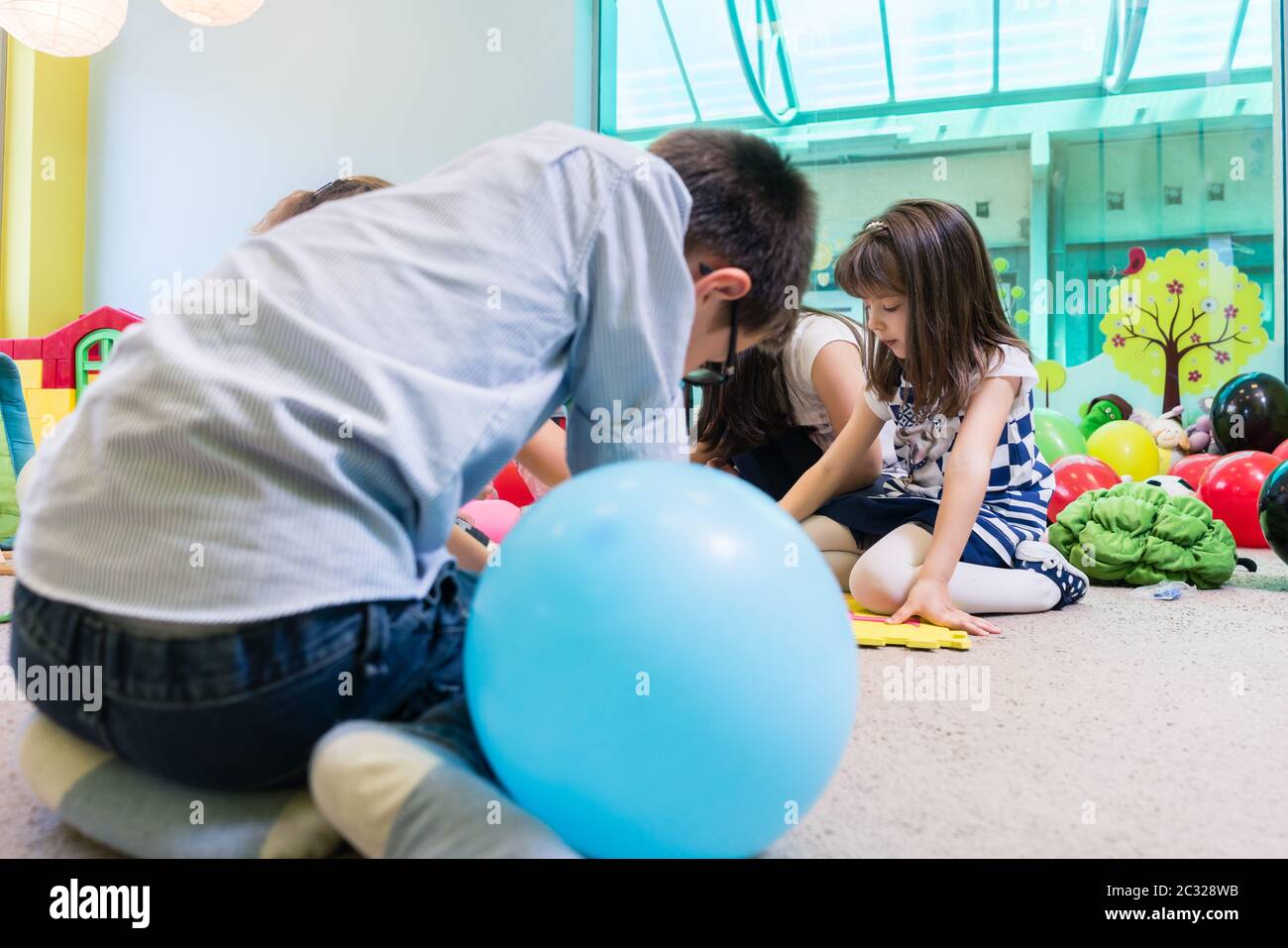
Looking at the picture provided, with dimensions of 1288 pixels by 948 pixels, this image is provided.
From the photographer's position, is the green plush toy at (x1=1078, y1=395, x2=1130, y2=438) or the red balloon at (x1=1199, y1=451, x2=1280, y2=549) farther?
the green plush toy at (x1=1078, y1=395, x2=1130, y2=438)

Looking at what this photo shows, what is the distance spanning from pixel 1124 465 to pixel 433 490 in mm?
3410

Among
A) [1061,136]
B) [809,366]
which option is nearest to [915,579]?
[809,366]

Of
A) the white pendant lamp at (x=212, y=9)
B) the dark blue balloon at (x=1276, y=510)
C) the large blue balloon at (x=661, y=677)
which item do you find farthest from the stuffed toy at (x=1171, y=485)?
the white pendant lamp at (x=212, y=9)

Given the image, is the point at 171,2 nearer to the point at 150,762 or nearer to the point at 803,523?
the point at 803,523

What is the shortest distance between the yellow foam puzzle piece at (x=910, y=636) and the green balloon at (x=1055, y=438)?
6.64 feet

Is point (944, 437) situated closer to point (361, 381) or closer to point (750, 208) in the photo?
point (750, 208)

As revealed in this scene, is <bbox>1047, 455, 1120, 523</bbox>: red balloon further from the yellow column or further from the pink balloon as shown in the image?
the yellow column

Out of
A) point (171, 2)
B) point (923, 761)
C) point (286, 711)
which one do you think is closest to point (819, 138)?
point (171, 2)

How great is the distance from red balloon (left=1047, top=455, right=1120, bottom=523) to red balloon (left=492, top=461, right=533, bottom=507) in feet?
5.00

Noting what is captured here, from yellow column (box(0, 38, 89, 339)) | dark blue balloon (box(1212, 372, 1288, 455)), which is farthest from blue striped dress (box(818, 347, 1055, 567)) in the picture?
yellow column (box(0, 38, 89, 339))

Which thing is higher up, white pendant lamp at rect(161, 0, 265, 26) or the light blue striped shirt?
white pendant lamp at rect(161, 0, 265, 26)

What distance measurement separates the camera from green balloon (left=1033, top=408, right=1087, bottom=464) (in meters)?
3.41

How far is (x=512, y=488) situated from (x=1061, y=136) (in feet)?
10.1

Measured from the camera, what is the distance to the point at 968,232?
1699 millimetres
